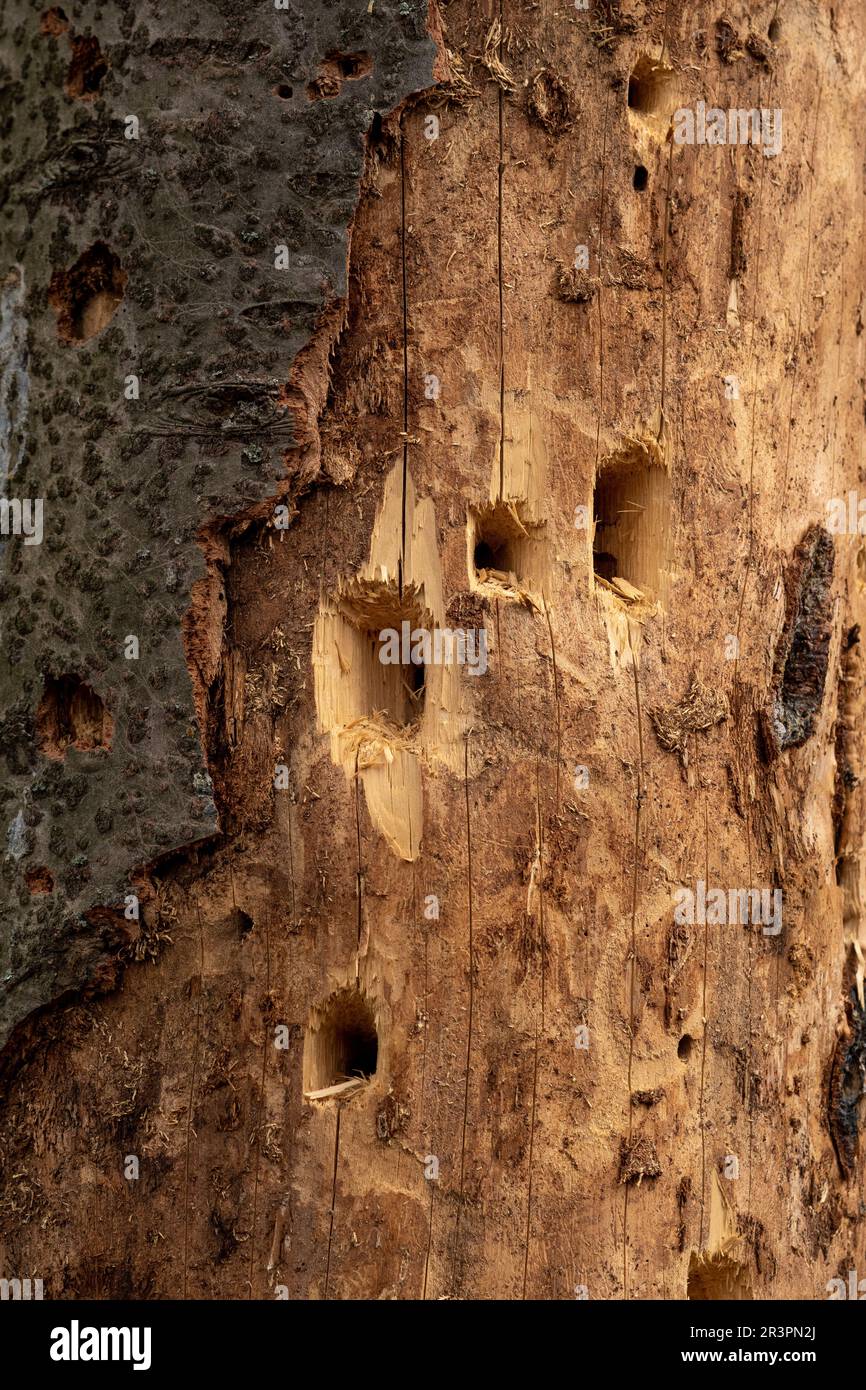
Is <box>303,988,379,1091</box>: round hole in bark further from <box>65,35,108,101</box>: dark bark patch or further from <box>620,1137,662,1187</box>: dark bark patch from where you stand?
<box>65,35,108,101</box>: dark bark patch

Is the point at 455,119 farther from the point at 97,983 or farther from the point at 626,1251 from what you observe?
the point at 626,1251

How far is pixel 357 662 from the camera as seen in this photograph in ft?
12.4

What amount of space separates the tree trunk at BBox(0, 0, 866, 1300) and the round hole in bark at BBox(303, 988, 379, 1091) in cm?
1

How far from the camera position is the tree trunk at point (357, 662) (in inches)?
143

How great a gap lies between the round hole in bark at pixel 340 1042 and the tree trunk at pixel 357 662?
0.04 ft

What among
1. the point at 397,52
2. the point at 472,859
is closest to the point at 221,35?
the point at 397,52

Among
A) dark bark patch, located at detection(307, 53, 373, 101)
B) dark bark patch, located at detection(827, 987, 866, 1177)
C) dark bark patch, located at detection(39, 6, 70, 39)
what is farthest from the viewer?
dark bark patch, located at detection(827, 987, 866, 1177)

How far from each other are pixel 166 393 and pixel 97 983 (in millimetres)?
1569

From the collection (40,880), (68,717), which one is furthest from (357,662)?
(40,880)

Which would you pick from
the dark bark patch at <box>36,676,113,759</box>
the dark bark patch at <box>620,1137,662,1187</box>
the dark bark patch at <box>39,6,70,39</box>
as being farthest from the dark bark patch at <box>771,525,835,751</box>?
the dark bark patch at <box>39,6,70,39</box>

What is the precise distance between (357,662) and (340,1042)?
1.03 m

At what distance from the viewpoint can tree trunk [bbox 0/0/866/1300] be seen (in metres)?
3.62

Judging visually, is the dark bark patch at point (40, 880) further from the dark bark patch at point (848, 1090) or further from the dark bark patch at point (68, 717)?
the dark bark patch at point (848, 1090)

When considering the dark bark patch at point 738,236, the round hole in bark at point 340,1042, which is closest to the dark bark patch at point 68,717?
the round hole in bark at point 340,1042
